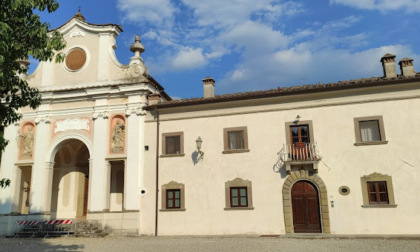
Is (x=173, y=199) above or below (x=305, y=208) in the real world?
Answer: above

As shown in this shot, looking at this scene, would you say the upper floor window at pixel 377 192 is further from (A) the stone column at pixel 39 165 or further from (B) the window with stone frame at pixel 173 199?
(A) the stone column at pixel 39 165

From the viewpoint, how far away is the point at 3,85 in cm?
907

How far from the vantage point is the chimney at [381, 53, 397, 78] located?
59.2ft

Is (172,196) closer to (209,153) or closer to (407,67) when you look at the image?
(209,153)

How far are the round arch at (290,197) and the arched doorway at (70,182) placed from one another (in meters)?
13.5

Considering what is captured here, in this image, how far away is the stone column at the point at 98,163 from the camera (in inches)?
797

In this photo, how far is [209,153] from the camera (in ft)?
63.7

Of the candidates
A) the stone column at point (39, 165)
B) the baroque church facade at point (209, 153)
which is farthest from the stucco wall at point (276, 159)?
the stone column at point (39, 165)

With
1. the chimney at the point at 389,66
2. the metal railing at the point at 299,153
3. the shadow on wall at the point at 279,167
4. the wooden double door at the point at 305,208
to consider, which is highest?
the chimney at the point at 389,66

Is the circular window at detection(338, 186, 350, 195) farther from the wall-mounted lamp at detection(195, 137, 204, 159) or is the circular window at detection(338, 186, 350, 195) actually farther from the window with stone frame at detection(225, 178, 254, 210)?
the wall-mounted lamp at detection(195, 137, 204, 159)

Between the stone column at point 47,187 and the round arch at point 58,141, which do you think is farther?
the round arch at point 58,141

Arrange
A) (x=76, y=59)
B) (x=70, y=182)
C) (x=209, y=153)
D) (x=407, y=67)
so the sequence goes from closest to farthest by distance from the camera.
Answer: (x=407, y=67)
(x=209, y=153)
(x=76, y=59)
(x=70, y=182)

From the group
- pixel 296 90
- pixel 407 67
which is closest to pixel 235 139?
pixel 296 90

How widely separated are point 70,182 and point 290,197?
14798mm
